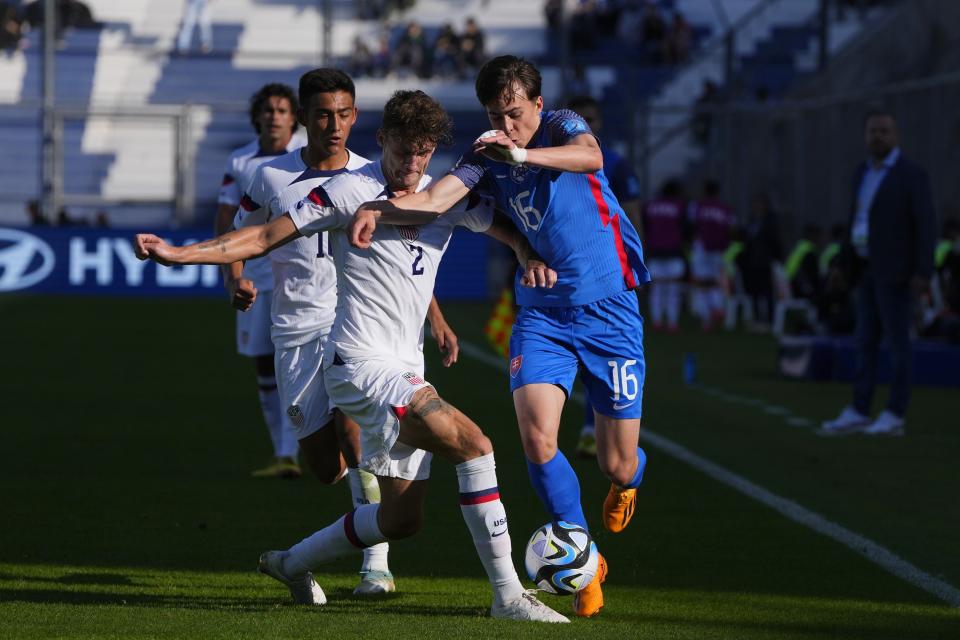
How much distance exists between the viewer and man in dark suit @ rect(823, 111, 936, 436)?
37.3ft

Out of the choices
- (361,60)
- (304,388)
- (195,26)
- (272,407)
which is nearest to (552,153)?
(304,388)

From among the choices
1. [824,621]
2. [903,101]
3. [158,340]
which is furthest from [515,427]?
[903,101]

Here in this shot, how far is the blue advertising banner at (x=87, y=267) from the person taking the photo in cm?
2886

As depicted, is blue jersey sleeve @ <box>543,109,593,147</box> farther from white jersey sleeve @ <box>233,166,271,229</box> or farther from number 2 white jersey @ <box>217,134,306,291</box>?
number 2 white jersey @ <box>217,134,306,291</box>

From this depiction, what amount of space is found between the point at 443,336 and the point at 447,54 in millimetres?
32069

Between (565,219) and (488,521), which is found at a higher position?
(565,219)

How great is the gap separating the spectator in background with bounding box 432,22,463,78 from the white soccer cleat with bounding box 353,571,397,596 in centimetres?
3215

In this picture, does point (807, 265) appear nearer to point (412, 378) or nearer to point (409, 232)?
point (409, 232)

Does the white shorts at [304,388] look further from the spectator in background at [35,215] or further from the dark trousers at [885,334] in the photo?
the spectator in background at [35,215]

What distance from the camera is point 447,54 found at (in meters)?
38.2

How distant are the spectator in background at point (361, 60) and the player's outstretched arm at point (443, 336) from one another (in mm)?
30769

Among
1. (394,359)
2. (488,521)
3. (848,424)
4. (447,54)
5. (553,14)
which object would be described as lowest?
(848,424)

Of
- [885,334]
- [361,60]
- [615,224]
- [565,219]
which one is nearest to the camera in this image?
[565,219]

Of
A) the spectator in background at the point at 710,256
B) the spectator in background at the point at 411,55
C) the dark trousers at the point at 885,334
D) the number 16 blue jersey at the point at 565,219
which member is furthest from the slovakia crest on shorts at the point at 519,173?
the spectator in background at the point at 411,55
